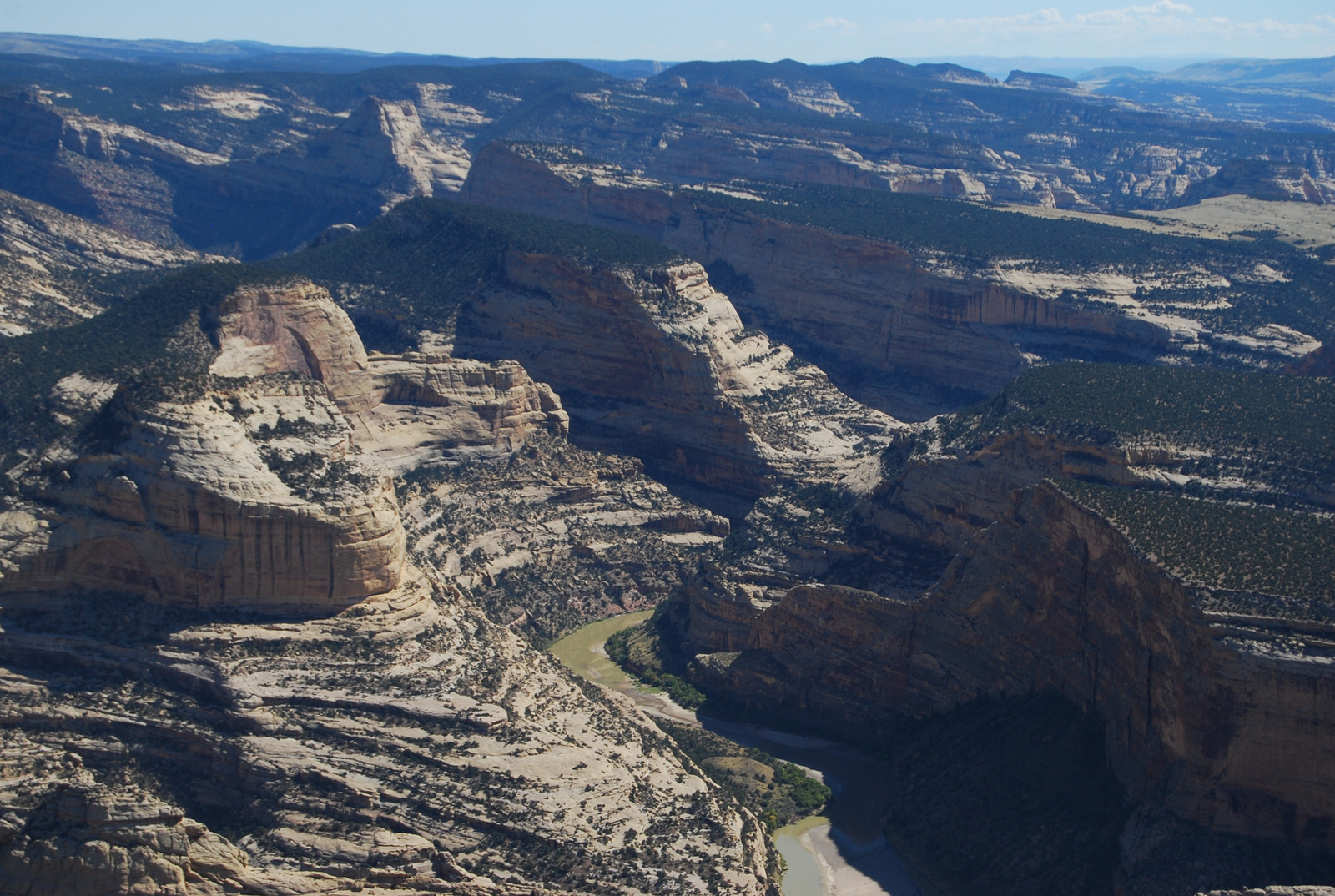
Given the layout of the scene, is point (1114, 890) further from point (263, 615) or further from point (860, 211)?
point (860, 211)

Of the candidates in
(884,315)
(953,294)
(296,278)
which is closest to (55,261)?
(296,278)

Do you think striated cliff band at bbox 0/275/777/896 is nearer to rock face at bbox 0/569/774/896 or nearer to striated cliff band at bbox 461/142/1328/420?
rock face at bbox 0/569/774/896

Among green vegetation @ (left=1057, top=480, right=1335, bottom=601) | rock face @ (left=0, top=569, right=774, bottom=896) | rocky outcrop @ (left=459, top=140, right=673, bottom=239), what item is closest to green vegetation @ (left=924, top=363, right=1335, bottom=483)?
green vegetation @ (left=1057, top=480, right=1335, bottom=601)

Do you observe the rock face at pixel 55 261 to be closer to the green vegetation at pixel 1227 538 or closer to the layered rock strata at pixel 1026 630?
the layered rock strata at pixel 1026 630

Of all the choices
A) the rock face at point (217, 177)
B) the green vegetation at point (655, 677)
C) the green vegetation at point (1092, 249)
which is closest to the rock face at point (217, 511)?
the green vegetation at point (655, 677)

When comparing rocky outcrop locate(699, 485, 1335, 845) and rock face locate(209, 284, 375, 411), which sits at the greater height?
rock face locate(209, 284, 375, 411)

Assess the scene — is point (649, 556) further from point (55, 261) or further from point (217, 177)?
point (217, 177)

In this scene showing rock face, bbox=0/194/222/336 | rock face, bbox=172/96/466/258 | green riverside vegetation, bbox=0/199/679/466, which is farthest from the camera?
rock face, bbox=172/96/466/258
